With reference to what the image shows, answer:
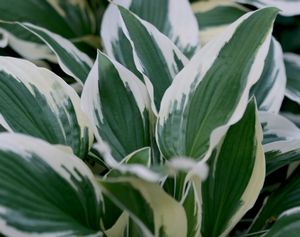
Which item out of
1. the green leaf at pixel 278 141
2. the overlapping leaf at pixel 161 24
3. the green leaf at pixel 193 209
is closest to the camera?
the green leaf at pixel 193 209

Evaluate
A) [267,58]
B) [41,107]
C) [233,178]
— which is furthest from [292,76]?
[41,107]

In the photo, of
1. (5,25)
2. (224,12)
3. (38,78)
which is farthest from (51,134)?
(224,12)

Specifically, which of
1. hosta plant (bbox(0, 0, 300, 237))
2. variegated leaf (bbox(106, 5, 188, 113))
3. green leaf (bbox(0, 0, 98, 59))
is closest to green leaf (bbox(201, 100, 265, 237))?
hosta plant (bbox(0, 0, 300, 237))

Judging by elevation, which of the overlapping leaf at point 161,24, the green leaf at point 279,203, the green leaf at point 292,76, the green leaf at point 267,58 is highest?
the overlapping leaf at point 161,24

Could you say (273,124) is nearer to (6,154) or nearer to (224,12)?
(224,12)

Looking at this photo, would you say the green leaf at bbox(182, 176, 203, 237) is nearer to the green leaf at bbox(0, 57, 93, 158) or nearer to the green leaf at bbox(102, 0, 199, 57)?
the green leaf at bbox(0, 57, 93, 158)

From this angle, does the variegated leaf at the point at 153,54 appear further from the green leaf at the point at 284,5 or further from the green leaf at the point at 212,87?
the green leaf at the point at 284,5

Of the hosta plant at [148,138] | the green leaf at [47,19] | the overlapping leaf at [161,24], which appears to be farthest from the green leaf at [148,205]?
the green leaf at [47,19]
